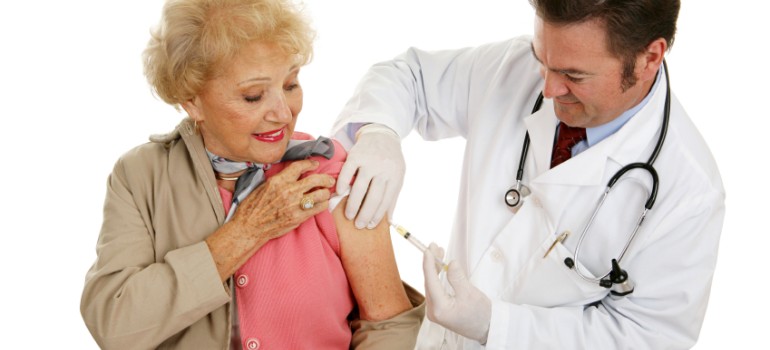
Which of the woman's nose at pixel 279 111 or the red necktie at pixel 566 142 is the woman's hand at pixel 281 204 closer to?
the woman's nose at pixel 279 111

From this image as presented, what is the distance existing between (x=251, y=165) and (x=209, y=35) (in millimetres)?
340

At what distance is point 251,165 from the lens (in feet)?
6.47

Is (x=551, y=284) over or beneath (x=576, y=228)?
beneath

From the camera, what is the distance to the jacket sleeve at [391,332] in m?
1.90

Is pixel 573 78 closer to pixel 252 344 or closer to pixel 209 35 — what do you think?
pixel 209 35

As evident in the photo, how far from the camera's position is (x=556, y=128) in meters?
2.11

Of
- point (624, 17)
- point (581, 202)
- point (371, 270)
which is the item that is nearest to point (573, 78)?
point (624, 17)

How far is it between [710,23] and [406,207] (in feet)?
4.27

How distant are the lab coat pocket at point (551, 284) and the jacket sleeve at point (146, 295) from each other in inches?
27.9

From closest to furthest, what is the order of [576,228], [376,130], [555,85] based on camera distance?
[555,85], [576,228], [376,130]

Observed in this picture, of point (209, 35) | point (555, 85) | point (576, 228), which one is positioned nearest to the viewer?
point (209, 35)

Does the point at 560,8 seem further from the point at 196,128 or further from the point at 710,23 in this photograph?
the point at 710,23

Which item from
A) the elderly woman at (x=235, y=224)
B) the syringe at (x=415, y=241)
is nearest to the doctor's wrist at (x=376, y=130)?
the elderly woman at (x=235, y=224)

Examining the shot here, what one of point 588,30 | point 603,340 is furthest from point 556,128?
point 603,340
